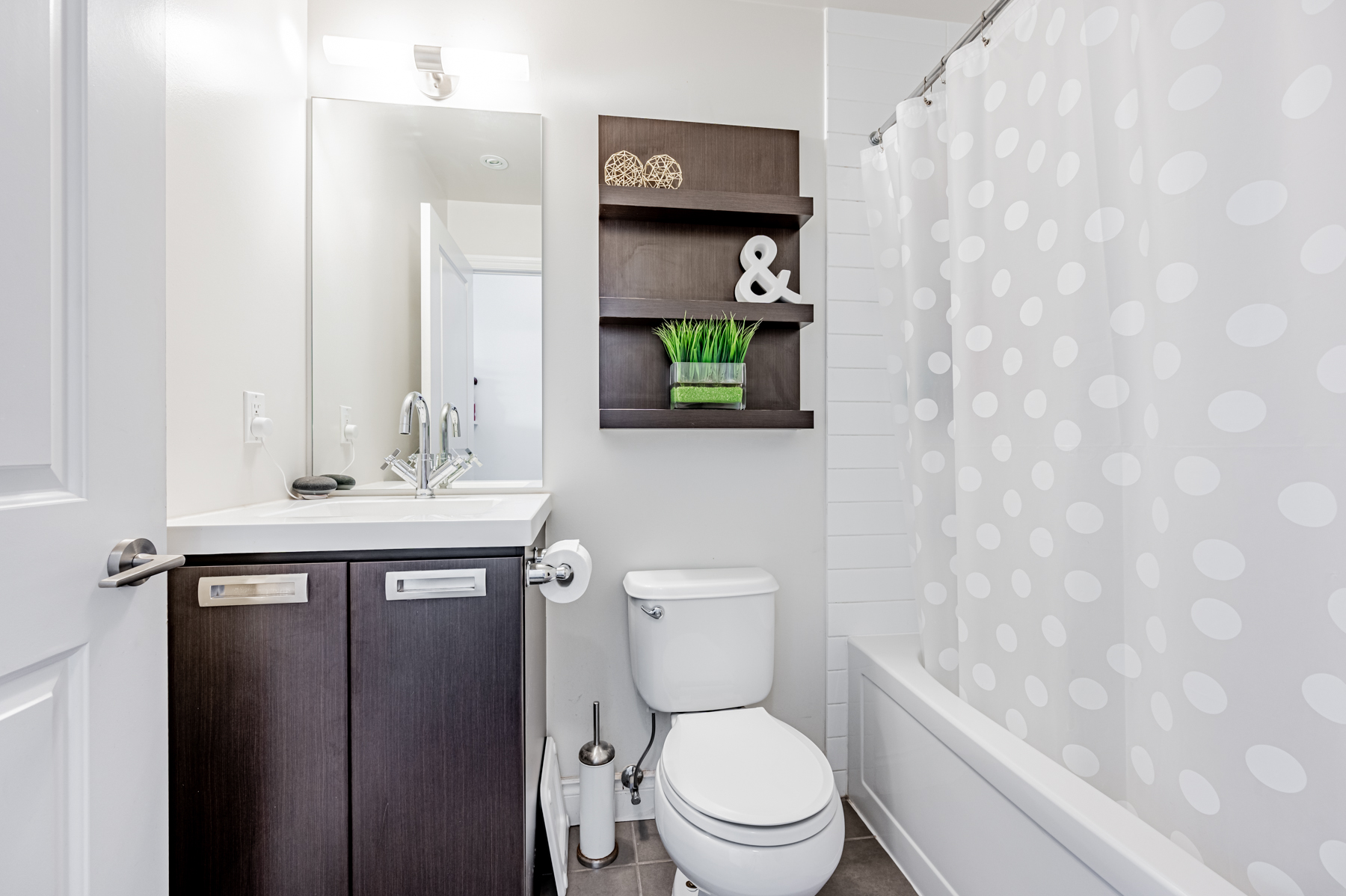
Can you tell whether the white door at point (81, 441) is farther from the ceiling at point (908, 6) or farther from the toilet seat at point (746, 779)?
the ceiling at point (908, 6)

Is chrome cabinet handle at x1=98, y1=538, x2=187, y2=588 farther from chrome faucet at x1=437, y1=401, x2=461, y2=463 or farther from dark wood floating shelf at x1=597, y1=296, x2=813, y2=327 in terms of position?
dark wood floating shelf at x1=597, y1=296, x2=813, y2=327

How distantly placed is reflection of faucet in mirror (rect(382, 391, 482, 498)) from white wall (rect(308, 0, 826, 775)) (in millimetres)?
272

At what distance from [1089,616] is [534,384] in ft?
4.64

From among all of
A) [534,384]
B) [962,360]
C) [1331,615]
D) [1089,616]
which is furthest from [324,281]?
[1331,615]

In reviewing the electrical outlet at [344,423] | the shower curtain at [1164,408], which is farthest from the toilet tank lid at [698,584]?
the electrical outlet at [344,423]

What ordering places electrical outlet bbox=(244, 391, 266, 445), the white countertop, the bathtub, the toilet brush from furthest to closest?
the toilet brush < electrical outlet bbox=(244, 391, 266, 445) < the white countertop < the bathtub

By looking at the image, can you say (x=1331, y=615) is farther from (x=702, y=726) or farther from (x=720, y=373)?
(x=720, y=373)

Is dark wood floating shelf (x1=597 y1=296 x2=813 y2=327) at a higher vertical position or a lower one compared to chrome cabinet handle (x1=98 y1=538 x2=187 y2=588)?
higher

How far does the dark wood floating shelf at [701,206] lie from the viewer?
1.71 m

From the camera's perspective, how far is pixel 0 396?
0.61m

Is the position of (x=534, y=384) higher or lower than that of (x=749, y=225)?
lower

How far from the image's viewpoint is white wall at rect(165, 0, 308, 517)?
119 centimetres

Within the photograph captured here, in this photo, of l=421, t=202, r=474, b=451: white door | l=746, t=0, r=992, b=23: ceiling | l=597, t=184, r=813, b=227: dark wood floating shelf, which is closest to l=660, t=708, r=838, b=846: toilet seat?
l=421, t=202, r=474, b=451: white door

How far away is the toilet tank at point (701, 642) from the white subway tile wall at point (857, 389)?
1.14ft
